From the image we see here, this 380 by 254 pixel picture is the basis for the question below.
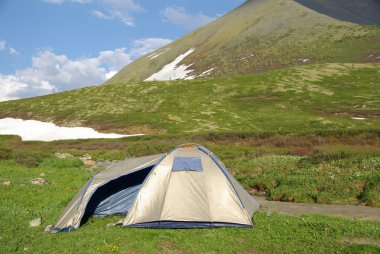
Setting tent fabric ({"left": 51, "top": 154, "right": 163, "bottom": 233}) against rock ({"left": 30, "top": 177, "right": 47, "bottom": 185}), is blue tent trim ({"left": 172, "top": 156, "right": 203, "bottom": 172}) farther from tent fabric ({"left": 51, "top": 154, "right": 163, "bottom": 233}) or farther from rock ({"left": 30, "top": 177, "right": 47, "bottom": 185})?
rock ({"left": 30, "top": 177, "right": 47, "bottom": 185})

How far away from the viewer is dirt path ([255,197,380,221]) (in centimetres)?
1780

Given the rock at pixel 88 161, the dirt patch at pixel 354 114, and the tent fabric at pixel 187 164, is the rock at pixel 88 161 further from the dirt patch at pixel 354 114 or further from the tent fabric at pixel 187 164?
the dirt patch at pixel 354 114

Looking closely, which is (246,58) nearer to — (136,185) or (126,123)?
(126,123)

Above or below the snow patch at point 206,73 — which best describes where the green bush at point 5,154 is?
below

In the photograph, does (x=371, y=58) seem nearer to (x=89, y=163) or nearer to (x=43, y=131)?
(x=43, y=131)

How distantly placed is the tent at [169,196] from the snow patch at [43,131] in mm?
47069

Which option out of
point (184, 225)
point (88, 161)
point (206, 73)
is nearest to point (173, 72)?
point (206, 73)

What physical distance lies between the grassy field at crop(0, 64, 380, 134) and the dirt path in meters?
37.8

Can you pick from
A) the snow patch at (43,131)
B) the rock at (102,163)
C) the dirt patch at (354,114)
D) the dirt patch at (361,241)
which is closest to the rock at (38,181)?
the rock at (102,163)

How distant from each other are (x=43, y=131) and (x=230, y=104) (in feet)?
132

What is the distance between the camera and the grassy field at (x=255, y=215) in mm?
13078

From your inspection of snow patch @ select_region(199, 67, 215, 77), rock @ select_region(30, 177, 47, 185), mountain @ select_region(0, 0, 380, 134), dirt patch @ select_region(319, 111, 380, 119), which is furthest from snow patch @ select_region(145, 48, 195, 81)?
rock @ select_region(30, 177, 47, 185)

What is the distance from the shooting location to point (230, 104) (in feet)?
292

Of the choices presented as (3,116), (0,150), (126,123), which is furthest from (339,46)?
(0,150)
